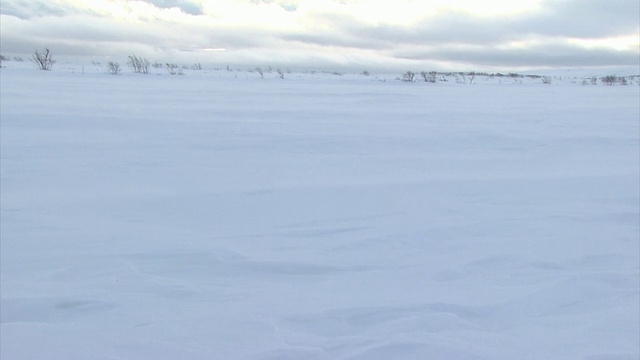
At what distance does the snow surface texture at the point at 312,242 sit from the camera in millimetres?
2416

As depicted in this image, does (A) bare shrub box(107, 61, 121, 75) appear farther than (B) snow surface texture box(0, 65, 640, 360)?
Yes

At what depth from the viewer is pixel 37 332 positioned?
2.42m

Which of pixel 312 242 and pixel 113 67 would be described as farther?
pixel 113 67

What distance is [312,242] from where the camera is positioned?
3.68 metres

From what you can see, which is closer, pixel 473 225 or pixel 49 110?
pixel 473 225

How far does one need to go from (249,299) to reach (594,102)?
1265 cm

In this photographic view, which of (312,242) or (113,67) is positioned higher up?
(113,67)

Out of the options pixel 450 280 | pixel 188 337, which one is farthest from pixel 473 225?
pixel 188 337

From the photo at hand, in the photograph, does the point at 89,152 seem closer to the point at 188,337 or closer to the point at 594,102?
the point at 188,337

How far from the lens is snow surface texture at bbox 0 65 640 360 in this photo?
242 cm

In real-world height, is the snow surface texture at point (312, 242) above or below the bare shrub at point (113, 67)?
below

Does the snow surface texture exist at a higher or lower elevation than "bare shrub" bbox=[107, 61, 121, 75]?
lower

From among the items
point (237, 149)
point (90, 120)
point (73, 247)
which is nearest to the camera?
point (73, 247)

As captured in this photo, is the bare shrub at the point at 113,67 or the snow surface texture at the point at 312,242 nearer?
the snow surface texture at the point at 312,242
